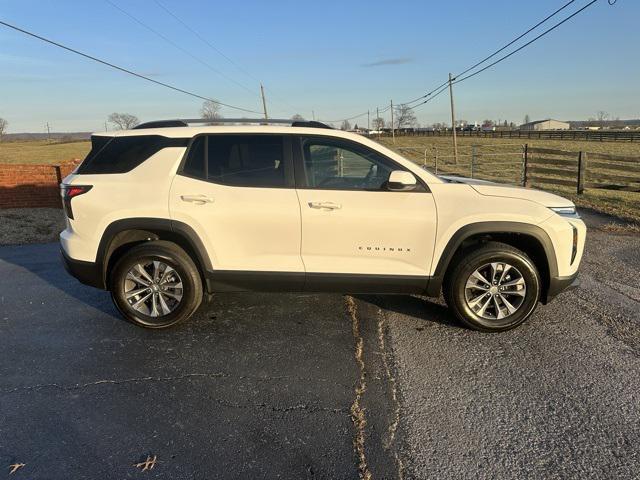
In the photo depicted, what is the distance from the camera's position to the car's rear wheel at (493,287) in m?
3.86

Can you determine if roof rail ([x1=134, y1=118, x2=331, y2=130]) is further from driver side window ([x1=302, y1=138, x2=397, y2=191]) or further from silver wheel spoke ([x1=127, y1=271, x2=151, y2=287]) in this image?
silver wheel spoke ([x1=127, y1=271, x2=151, y2=287])

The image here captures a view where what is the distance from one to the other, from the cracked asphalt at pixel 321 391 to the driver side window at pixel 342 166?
1.28m

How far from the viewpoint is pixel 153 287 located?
404 centimetres

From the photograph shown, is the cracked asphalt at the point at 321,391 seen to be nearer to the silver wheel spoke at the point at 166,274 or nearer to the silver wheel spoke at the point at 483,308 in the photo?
the silver wheel spoke at the point at 483,308

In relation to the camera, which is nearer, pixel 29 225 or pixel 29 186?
pixel 29 225

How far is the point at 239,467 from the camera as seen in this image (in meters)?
2.39

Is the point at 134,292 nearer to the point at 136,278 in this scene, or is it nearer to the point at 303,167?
the point at 136,278

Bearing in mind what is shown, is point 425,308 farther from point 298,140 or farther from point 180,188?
point 180,188

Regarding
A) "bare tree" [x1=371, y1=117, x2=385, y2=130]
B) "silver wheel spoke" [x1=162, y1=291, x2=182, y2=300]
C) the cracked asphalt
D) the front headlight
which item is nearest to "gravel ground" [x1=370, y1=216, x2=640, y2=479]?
the cracked asphalt

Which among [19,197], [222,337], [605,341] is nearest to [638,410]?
[605,341]

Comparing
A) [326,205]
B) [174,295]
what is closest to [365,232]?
[326,205]

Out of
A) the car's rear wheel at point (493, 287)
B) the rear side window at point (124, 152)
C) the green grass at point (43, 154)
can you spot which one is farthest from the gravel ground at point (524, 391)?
the green grass at point (43, 154)

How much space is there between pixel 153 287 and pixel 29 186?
26.9ft

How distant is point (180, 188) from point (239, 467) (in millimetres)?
2363
